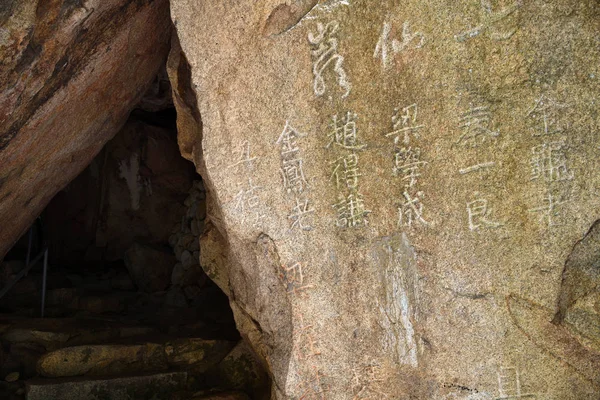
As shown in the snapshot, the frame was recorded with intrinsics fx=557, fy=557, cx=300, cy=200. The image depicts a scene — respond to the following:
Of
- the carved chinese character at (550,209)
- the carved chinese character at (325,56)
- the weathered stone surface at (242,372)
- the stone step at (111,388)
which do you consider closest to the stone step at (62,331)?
the stone step at (111,388)

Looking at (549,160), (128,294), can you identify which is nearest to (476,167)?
(549,160)

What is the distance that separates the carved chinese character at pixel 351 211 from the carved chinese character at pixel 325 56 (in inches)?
24.3

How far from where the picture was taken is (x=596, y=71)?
8.61 ft

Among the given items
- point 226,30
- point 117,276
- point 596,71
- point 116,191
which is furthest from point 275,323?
point 116,191

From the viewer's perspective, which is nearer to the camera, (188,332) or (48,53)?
(48,53)

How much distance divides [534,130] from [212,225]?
3225 mm

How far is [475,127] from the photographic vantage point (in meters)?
2.92

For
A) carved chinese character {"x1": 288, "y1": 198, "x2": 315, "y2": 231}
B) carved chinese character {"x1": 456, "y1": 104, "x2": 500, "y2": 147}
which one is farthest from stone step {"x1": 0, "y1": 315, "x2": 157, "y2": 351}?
carved chinese character {"x1": 456, "y1": 104, "x2": 500, "y2": 147}

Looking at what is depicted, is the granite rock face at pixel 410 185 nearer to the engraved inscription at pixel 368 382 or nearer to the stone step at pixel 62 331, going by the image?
the engraved inscription at pixel 368 382

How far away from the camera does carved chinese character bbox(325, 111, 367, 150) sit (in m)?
3.30

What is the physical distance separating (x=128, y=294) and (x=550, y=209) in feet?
18.6

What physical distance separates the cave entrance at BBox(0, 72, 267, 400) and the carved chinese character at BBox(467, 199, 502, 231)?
297cm

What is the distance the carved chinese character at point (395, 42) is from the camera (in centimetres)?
305

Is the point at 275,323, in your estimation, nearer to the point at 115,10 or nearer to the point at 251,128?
the point at 251,128
